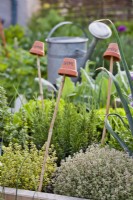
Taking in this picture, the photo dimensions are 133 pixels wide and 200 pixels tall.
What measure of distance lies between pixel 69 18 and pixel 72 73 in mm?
8439

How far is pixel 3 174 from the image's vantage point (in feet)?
10.3

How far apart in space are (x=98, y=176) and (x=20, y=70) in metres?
3.71

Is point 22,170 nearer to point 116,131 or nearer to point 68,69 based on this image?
point 68,69

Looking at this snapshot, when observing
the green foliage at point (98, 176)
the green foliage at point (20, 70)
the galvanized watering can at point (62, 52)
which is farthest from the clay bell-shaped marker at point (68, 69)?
the green foliage at point (20, 70)

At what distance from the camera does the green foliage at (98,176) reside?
293 cm

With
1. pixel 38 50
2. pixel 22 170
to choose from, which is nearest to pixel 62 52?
pixel 38 50

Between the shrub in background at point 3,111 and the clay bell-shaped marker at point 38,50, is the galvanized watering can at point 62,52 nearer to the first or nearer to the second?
the clay bell-shaped marker at point 38,50

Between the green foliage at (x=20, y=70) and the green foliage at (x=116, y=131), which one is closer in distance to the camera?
A: the green foliage at (x=116, y=131)

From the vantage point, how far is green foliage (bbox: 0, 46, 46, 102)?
6.20 m

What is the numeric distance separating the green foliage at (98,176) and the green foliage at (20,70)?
9.34ft

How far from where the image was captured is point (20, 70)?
6.55 metres

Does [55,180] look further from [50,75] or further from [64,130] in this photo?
[50,75]

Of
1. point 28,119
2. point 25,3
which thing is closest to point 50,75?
point 28,119

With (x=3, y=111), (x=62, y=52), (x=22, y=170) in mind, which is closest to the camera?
(x=22, y=170)
